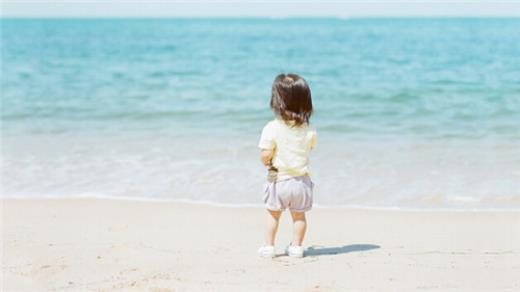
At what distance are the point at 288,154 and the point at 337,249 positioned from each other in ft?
2.69

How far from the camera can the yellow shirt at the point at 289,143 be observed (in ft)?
14.1

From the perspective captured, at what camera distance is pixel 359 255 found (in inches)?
174

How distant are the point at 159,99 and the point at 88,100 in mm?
1380

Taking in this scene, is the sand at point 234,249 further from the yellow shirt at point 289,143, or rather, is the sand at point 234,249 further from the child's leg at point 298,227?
the yellow shirt at point 289,143

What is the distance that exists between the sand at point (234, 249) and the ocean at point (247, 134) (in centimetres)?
53

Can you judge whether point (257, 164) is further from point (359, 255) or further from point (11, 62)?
point (11, 62)

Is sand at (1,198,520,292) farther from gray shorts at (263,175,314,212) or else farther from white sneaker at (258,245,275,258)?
gray shorts at (263,175,314,212)

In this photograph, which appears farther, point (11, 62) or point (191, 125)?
point (11, 62)

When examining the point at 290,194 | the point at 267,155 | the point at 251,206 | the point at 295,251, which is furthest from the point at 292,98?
the point at 251,206

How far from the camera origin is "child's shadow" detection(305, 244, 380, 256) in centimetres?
456

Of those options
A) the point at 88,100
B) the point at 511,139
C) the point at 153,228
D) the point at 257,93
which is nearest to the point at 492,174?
the point at 511,139

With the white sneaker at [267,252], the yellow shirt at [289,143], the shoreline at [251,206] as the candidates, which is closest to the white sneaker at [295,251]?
the white sneaker at [267,252]

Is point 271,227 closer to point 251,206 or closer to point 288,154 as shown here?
point 288,154

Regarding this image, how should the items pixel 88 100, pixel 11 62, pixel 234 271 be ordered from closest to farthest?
pixel 234 271, pixel 88 100, pixel 11 62
